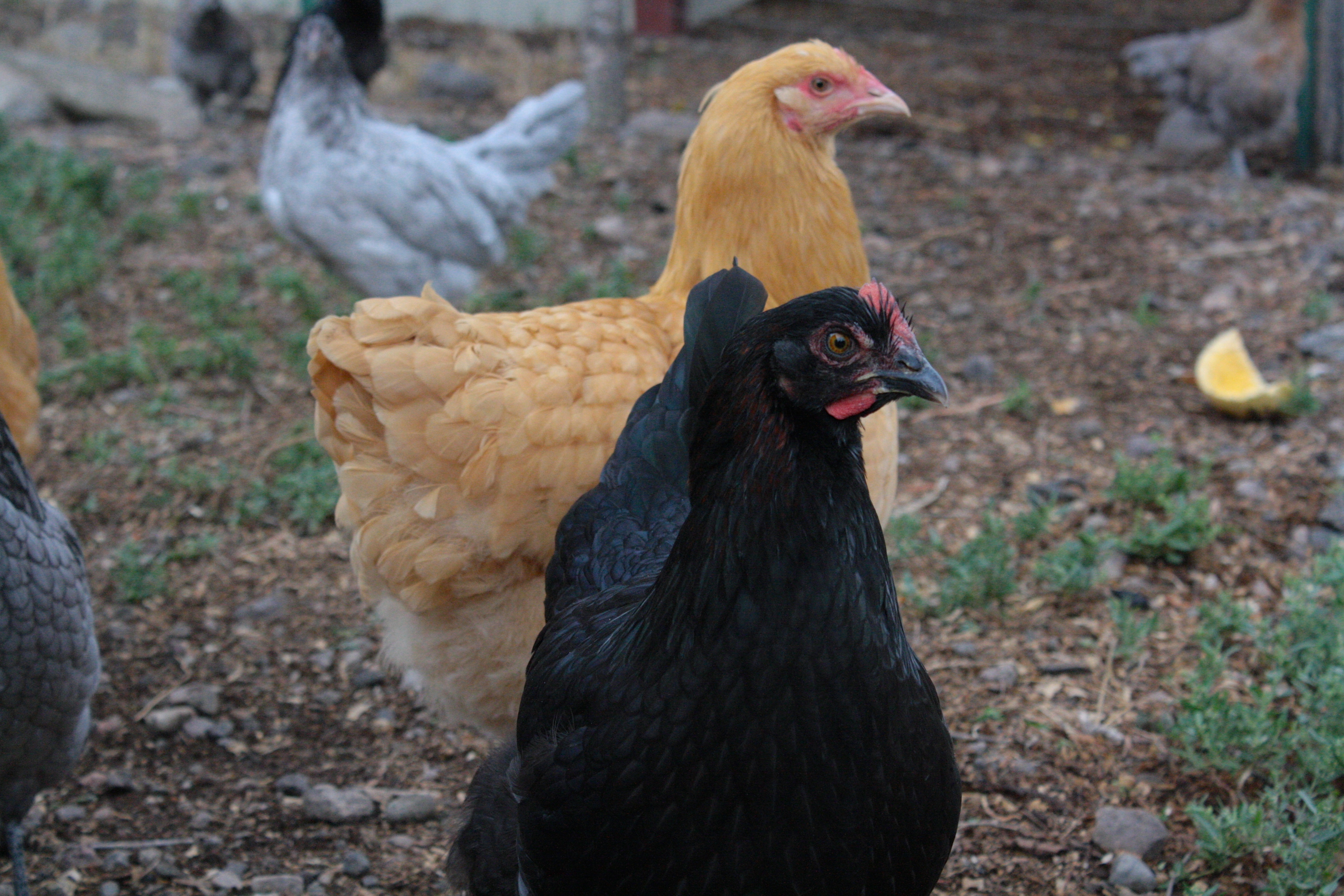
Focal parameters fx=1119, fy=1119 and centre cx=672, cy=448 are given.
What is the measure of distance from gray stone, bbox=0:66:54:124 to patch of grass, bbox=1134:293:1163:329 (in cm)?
783

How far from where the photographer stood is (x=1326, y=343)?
15.8ft

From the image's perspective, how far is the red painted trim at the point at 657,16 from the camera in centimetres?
1052

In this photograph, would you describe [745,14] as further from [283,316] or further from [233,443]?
[233,443]

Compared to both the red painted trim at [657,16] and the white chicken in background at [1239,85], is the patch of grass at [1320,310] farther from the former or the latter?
the red painted trim at [657,16]

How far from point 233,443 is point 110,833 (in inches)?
79.8

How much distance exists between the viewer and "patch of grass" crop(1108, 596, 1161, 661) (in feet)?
10.5

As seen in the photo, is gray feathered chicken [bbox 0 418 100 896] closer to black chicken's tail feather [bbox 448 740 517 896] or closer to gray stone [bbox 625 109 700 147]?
black chicken's tail feather [bbox 448 740 517 896]

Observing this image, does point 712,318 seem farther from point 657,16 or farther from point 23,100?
point 657,16

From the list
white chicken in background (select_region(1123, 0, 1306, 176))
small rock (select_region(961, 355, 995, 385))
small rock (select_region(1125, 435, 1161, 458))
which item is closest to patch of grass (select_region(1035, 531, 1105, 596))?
small rock (select_region(1125, 435, 1161, 458))

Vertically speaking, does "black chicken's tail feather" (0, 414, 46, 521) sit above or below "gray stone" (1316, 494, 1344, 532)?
above

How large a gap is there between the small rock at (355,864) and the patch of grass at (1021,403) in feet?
10.1

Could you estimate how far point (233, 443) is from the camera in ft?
15.0

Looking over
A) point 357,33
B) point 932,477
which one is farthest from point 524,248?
point 932,477

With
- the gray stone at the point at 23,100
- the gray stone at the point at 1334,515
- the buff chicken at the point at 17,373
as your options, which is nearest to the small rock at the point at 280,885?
the buff chicken at the point at 17,373
